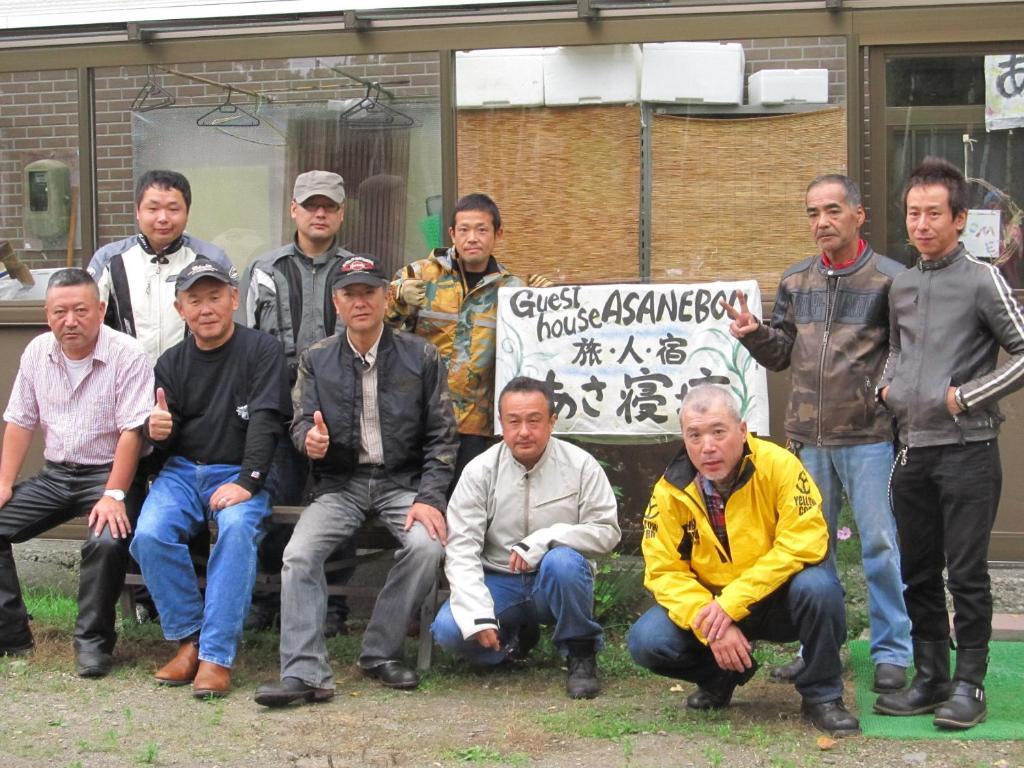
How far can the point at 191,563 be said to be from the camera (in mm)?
5922

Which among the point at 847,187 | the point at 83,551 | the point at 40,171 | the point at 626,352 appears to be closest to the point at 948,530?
the point at 847,187

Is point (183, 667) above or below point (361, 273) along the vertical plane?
below

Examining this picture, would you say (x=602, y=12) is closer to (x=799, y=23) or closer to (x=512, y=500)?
(x=799, y=23)

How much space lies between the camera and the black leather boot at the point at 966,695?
4949 millimetres

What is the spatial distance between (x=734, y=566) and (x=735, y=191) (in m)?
2.40

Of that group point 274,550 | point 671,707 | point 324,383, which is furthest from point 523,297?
point 671,707

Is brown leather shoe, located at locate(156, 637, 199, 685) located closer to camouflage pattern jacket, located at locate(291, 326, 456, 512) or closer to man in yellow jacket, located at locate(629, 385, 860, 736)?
camouflage pattern jacket, located at locate(291, 326, 456, 512)

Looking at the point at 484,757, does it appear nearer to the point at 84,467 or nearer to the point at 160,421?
the point at 160,421

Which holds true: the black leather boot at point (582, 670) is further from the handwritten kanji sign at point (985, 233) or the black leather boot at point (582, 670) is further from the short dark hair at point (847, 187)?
the handwritten kanji sign at point (985, 233)

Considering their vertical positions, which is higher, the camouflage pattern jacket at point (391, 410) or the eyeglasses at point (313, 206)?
the eyeglasses at point (313, 206)

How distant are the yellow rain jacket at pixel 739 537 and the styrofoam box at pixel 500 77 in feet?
8.39

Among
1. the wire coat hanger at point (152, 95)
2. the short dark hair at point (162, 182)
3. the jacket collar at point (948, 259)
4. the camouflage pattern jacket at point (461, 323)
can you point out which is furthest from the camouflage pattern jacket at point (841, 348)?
the wire coat hanger at point (152, 95)

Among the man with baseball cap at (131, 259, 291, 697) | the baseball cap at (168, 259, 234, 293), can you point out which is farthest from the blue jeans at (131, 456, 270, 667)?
the baseball cap at (168, 259, 234, 293)

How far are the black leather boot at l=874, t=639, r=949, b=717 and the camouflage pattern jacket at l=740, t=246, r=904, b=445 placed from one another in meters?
0.82
